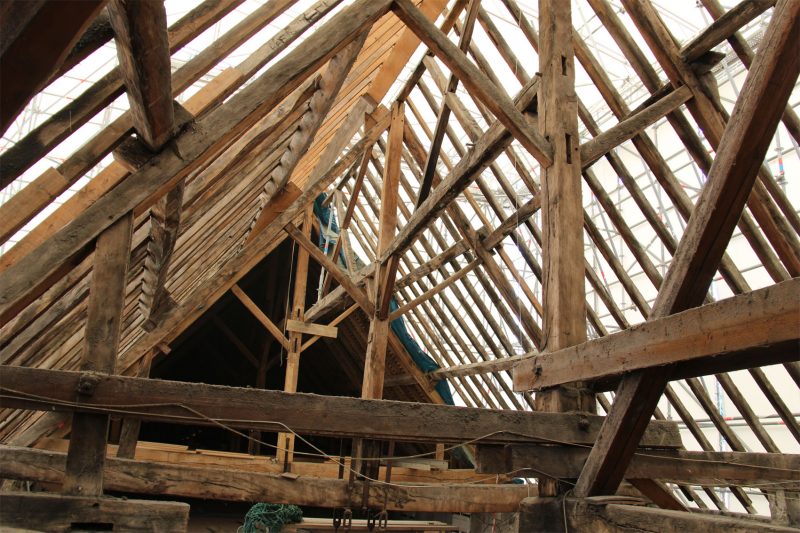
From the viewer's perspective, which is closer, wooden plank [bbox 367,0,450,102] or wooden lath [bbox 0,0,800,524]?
wooden lath [bbox 0,0,800,524]

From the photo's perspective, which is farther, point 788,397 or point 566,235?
point 788,397

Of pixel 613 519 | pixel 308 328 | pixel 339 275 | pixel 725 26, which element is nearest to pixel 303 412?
pixel 613 519

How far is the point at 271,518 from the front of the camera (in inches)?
226

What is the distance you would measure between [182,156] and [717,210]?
6.73ft

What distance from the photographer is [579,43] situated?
4.88m

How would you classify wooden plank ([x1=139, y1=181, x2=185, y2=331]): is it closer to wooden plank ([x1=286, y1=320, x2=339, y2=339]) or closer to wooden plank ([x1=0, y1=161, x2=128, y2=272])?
wooden plank ([x1=0, y1=161, x2=128, y2=272])

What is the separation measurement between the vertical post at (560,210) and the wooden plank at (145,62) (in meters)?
1.94

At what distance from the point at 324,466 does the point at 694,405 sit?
9.48m

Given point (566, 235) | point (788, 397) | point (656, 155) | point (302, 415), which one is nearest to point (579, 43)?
point (656, 155)

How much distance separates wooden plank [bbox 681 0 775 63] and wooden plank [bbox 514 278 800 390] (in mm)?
2317

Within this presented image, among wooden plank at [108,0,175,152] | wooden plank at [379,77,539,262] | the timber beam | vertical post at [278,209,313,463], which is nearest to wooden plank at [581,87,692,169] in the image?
wooden plank at [379,77,539,262]

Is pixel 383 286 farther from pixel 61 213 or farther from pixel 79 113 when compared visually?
pixel 79 113

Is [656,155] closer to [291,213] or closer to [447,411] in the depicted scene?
[447,411]

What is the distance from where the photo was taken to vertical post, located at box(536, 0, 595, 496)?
3.10m
